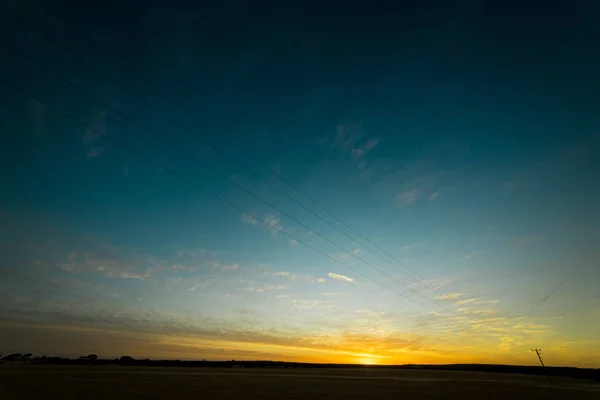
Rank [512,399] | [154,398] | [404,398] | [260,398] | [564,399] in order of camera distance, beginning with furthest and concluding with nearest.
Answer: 1. [564,399]
2. [512,399]
3. [404,398]
4. [260,398]
5. [154,398]

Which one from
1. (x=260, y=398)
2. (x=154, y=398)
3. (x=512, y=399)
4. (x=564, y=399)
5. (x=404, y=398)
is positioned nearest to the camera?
(x=154, y=398)

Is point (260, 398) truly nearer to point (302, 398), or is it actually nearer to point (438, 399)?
point (302, 398)

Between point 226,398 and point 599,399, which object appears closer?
point 226,398

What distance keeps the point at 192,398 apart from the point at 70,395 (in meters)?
10.5

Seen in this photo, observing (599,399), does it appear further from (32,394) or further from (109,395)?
(32,394)

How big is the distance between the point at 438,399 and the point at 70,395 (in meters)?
34.3

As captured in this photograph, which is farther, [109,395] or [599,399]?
[599,399]

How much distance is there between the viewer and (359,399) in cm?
2866

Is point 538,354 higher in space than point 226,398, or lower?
higher

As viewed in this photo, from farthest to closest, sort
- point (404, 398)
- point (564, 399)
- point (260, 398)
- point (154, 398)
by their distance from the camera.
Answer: point (564, 399)
point (404, 398)
point (260, 398)
point (154, 398)

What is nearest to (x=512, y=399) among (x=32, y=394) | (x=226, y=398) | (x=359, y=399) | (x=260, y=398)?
(x=359, y=399)

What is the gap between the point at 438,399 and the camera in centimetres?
3078

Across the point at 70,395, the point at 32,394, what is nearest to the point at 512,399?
the point at 70,395

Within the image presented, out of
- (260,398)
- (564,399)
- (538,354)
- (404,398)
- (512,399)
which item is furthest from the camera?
(538,354)
